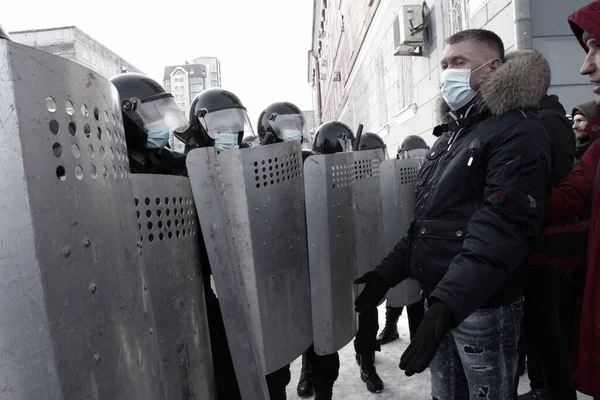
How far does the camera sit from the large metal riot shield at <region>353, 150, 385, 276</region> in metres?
2.56

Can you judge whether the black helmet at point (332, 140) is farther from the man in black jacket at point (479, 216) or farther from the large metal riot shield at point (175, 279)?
the large metal riot shield at point (175, 279)

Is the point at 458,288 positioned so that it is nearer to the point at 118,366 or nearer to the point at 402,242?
the point at 402,242

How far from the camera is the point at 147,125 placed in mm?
1848

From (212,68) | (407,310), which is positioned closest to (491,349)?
(407,310)

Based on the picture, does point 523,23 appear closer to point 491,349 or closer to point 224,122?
point 224,122

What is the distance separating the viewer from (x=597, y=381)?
1.33 meters

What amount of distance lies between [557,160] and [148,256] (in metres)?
1.85

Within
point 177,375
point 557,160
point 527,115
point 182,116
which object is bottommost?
point 177,375

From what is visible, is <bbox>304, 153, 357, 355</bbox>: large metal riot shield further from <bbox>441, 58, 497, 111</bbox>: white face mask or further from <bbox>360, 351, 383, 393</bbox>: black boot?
<bbox>360, 351, 383, 393</bbox>: black boot

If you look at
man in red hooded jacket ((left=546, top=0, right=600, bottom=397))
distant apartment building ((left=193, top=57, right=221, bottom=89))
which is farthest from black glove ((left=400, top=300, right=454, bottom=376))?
distant apartment building ((left=193, top=57, right=221, bottom=89))

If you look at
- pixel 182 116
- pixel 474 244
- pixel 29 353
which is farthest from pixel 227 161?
pixel 29 353

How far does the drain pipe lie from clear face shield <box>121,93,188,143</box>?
9.90 ft

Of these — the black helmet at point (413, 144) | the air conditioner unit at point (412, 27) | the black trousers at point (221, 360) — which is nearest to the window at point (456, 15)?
the air conditioner unit at point (412, 27)

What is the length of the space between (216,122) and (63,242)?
178cm
